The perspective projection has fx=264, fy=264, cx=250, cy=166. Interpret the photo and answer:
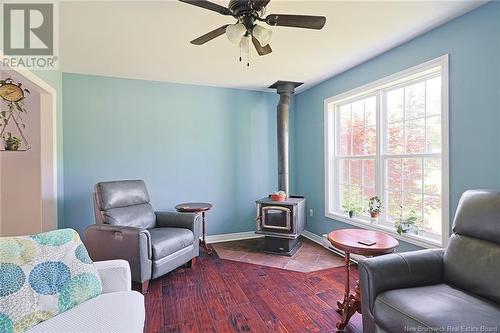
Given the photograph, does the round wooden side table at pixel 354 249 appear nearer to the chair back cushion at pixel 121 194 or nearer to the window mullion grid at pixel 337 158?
the window mullion grid at pixel 337 158

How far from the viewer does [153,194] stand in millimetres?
3781

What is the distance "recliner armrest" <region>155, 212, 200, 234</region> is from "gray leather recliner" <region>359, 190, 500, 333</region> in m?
1.99

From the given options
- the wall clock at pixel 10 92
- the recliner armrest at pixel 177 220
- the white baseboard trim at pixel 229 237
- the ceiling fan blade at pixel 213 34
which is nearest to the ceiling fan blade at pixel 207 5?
the ceiling fan blade at pixel 213 34

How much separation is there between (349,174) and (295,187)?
1.17 meters

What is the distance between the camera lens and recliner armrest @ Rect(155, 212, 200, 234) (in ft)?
10.1

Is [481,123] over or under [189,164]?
over

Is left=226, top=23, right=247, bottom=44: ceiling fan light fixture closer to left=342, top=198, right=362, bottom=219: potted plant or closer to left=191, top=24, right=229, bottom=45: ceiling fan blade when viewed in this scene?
left=191, top=24, right=229, bottom=45: ceiling fan blade

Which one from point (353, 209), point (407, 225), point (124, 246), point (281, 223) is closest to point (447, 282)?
point (407, 225)

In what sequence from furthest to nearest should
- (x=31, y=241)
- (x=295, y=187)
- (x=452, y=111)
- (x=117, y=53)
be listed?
(x=295, y=187), (x=117, y=53), (x=452, y=111), (x=31, y=241)

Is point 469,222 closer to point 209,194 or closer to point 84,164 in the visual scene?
point 209,194

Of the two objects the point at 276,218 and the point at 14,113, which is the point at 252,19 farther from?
the point at 14,113

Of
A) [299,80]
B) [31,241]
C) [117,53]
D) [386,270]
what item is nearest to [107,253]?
[31,241]

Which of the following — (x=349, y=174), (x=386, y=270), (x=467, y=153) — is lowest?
(x=386, y=270)

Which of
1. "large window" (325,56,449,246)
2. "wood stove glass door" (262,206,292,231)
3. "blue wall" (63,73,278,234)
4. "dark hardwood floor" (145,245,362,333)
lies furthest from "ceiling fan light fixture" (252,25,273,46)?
"blue wall" (63,73,278,234)
